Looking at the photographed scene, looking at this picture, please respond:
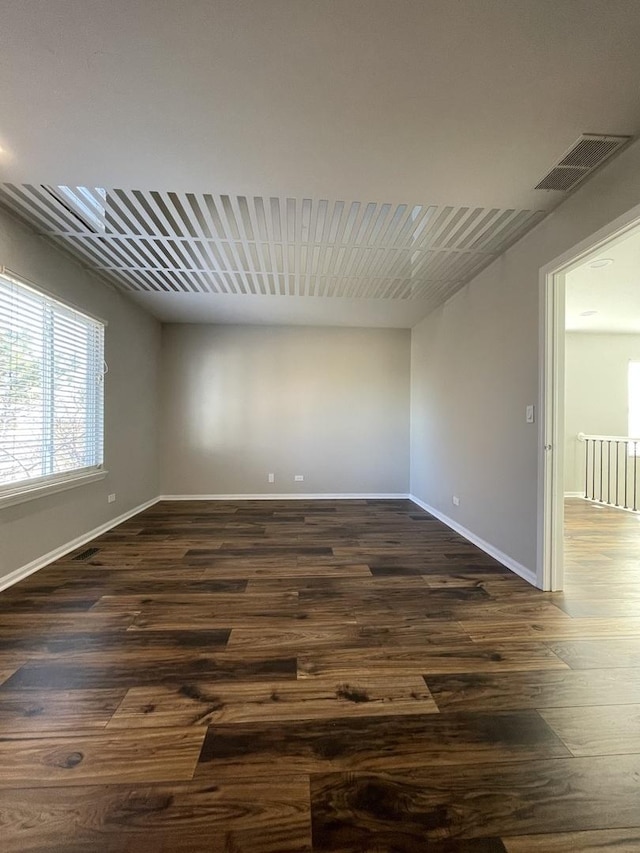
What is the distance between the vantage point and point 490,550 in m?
3.09

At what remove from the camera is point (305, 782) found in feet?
3.66

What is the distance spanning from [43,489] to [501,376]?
3782 millimetres

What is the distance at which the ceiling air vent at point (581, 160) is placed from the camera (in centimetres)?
176

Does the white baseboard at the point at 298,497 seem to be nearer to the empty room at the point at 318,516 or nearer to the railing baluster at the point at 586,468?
the empty room at the point at 318,516

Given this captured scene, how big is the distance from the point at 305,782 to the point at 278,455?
4351mm

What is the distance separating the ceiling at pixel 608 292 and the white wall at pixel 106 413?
12.7 ft

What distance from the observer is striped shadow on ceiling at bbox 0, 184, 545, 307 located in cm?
234

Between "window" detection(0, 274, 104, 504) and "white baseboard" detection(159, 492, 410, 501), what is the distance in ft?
5.99

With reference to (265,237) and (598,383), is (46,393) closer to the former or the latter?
(265,237)

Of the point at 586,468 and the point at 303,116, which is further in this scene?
the point at 586,468

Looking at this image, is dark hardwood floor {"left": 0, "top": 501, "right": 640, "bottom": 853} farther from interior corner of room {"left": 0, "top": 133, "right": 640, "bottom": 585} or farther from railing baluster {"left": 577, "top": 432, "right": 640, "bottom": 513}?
railing baluster {"left": 577, "top": 432, "right": 640, "bottom": 513}

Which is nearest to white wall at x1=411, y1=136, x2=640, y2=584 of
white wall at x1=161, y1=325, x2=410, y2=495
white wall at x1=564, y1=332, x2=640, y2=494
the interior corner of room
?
the interior corner of room

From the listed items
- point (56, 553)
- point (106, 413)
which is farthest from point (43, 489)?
point (106, 413)

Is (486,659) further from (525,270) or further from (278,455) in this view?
(278,455)
